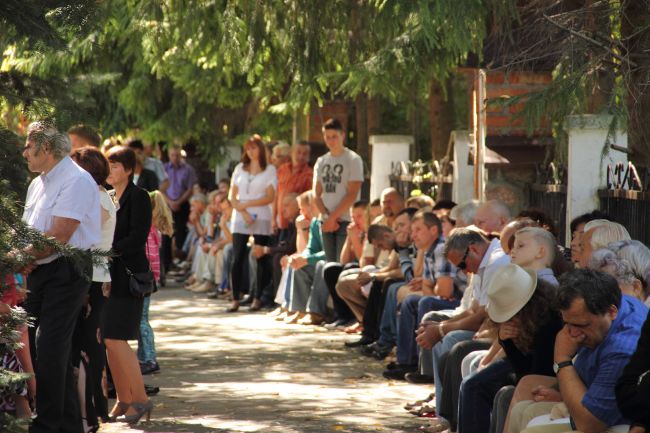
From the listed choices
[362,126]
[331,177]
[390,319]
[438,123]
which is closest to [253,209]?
[331,177]

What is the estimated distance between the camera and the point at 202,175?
30.9m

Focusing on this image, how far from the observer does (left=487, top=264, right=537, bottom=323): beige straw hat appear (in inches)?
303

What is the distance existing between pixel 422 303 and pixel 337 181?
508 cm

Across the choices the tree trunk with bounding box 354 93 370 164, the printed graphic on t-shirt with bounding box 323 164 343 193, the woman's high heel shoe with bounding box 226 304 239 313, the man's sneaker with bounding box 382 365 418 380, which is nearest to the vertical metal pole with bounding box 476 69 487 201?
the printed graphic on t-shirt with bounding box 323 164 343 193

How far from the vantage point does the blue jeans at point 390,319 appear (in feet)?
42.1

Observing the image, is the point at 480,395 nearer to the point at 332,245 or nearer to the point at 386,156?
the point at 332,245

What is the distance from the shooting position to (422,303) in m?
11.4

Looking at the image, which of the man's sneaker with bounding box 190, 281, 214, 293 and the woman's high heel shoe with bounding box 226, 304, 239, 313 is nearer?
the woman's high heel shoe with bounding box 226, 304, 239, 313

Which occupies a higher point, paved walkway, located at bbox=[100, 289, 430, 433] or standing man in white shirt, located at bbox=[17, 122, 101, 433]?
standing man in white shirt, located at bbox=[17, 122, 101, 433]

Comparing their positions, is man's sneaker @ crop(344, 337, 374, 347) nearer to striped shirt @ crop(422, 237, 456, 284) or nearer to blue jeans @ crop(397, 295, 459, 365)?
blue jeans @ crop(397, 295, 459, 365)

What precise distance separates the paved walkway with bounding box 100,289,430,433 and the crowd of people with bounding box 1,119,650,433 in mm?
269

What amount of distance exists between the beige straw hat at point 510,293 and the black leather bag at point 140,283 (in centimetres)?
296

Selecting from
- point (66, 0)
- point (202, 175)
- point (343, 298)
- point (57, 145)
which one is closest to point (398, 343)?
point (343, 298)

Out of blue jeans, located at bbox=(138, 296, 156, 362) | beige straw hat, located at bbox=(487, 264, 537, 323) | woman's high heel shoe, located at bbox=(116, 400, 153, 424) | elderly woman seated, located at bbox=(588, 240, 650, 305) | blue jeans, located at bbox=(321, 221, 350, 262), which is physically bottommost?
woman's high heel shoe, located at bbox=(116, 400, 153, 424)
